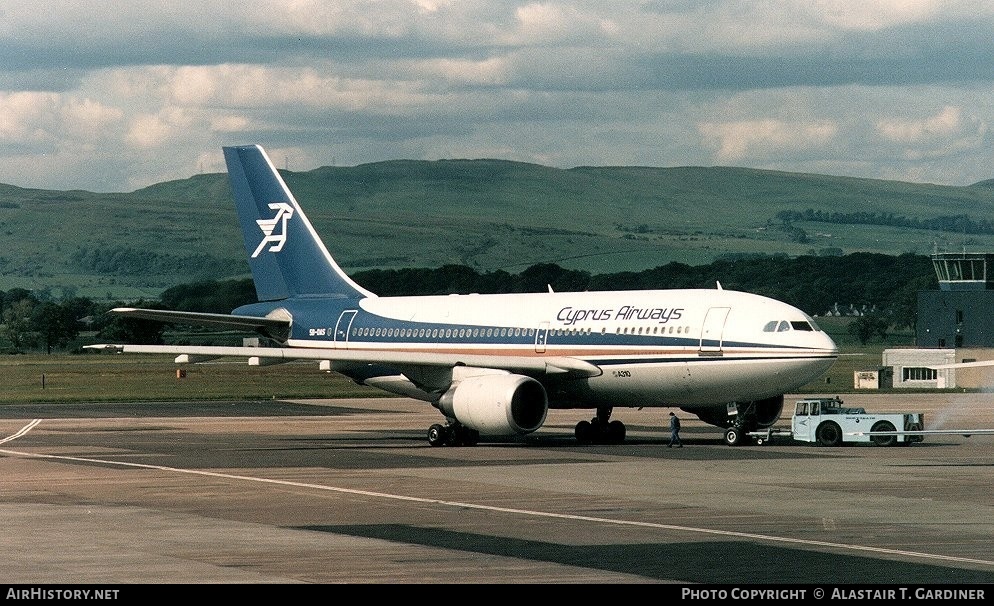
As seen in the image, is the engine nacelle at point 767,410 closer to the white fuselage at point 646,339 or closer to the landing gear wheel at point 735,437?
the landing gear wheel at point 735,437

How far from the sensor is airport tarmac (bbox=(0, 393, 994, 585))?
936 inches

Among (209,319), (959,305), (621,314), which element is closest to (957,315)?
(959,305)

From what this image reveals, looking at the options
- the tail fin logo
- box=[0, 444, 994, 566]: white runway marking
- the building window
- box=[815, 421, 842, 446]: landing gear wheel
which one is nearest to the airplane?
box=[815, 421, 842, 446]: landing gear wheel

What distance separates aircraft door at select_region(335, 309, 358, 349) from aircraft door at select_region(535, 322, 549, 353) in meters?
8.91

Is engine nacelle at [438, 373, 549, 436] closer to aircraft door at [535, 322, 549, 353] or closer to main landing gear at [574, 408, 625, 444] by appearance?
aircraft door at [535, 322, 549, 353]

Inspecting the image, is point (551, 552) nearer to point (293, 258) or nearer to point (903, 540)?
point (903, 540)

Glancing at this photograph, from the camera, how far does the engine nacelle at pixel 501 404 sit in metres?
50.5

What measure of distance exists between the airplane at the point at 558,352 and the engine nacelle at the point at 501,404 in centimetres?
4

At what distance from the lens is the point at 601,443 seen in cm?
5447

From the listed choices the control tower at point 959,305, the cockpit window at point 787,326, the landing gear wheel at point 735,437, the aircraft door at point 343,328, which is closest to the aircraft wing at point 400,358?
the aircraft door at point 343,328

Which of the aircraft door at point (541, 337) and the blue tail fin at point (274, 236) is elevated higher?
the blue tail fin at point (274, 236)
